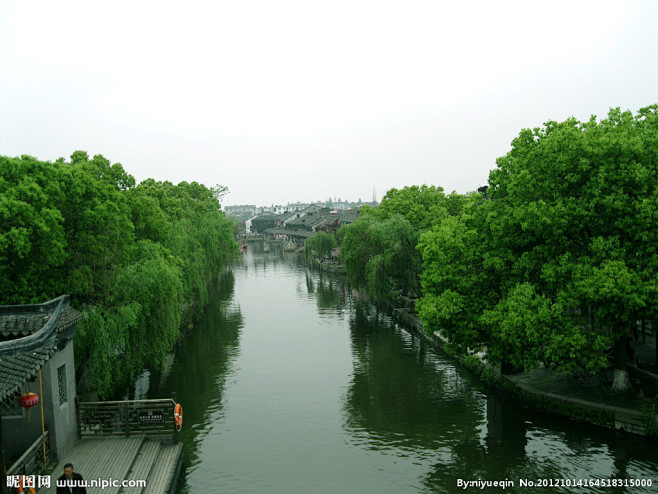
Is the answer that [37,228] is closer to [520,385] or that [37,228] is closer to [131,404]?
[131,404]

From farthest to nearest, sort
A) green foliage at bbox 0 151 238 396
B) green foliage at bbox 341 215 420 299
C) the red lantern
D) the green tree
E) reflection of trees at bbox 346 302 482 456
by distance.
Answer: green foliage at bbox 341 215 420 299
reflection of trees at bbox 346 302 482 456
green foliage at bbox 0 151 238 396
the green tree
the red lantern

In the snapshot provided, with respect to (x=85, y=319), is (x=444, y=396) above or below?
below

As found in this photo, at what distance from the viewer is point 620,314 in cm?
1358

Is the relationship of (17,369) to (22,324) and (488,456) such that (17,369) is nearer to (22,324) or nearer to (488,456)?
(22,324)

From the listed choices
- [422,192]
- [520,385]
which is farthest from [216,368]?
[422,192]

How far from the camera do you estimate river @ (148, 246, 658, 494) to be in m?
12.4

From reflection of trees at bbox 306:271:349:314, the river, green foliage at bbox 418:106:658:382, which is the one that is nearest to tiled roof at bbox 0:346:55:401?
the river

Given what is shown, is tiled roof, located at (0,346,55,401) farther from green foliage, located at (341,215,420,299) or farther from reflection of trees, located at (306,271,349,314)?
reflection of trees, located at (306,271,349,314)

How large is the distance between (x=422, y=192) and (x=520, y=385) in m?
22.4

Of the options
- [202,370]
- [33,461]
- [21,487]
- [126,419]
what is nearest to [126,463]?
[126,419]

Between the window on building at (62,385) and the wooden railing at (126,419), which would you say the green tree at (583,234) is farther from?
the window on building at (62,385)

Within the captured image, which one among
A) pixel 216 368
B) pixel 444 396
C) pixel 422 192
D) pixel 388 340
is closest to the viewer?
pixel 444 396

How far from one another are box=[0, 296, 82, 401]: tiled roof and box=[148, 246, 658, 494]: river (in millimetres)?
4666

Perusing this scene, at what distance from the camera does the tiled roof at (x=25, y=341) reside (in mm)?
8488
